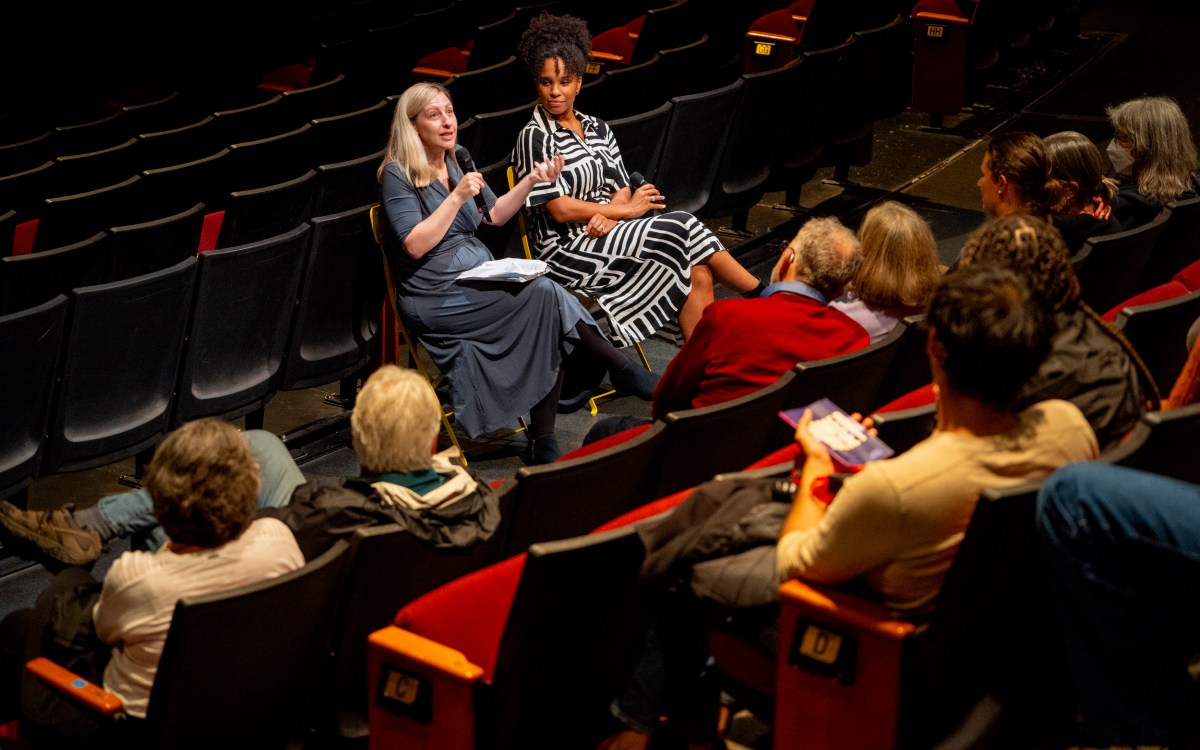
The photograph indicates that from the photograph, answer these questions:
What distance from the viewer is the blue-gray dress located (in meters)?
3.37

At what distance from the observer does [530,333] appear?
344 centimetres

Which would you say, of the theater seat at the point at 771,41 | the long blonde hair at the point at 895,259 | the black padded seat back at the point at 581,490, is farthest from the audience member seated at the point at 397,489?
the theater seat at the point at 771,41

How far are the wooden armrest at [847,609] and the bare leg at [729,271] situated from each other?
2.08 meters

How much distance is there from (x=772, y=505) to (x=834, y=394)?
714 millimetres

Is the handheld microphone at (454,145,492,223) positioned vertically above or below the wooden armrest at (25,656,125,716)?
above

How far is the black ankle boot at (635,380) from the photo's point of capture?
357cm

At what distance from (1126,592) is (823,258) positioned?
50.7 inches

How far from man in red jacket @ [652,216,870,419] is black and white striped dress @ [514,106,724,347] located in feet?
3.07

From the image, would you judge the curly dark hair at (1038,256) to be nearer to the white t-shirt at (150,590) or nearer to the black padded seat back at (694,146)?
the white t-shirt at (150,590)

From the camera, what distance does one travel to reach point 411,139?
344cm

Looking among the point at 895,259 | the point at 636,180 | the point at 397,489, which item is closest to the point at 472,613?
the point at 397,489

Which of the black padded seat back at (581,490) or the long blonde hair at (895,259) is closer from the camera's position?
the black padded seat back at (581,490)

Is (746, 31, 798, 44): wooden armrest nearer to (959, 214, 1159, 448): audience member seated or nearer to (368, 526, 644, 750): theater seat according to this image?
(959, 214, 1159, 448): audience member seated

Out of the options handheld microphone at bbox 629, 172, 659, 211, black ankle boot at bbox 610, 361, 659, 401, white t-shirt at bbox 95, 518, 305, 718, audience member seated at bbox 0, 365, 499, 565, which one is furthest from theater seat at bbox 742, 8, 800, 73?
white t-shirt at bbox 95, 518, 305, 718
